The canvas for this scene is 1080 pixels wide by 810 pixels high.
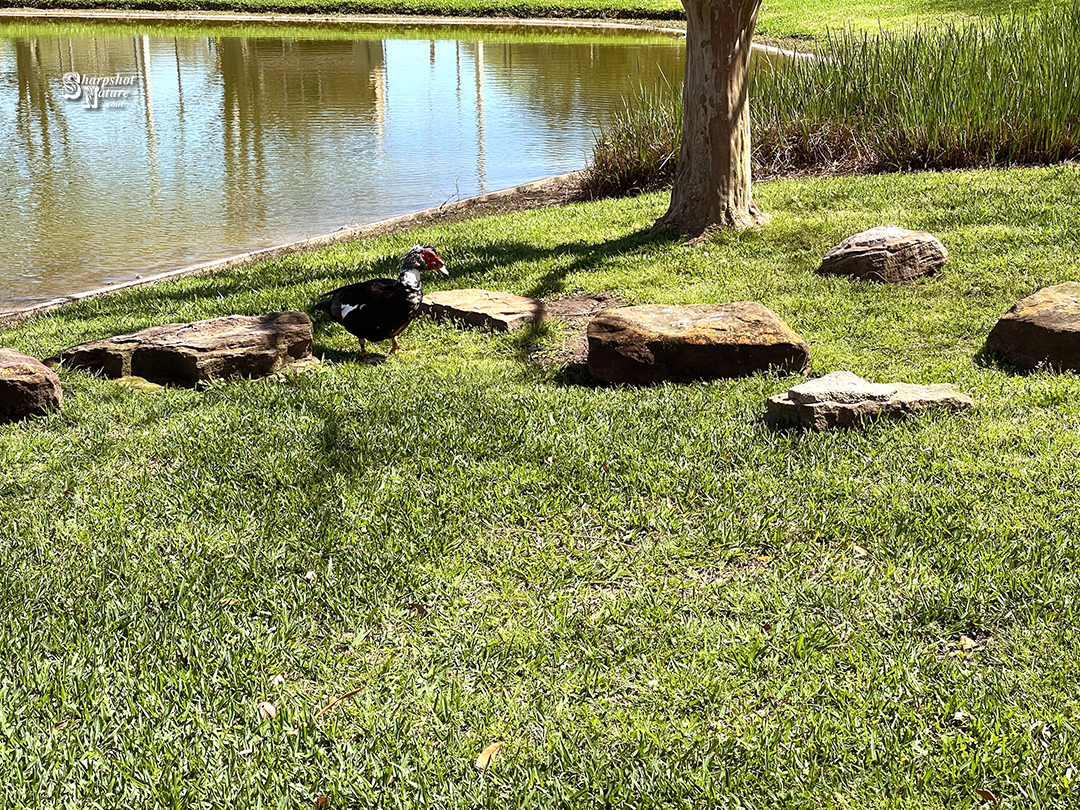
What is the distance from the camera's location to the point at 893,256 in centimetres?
716

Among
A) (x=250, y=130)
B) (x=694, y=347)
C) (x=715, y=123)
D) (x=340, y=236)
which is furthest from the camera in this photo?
(x=250, y=130)

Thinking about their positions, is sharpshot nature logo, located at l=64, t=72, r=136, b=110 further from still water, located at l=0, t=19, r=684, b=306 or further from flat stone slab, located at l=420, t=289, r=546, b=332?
flat stone slab, located at l=420, t=289, r=546, b=332

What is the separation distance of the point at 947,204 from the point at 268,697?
7.78 m

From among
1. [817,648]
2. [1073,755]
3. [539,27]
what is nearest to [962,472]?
[817,648]

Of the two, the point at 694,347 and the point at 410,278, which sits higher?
the point at 410,278

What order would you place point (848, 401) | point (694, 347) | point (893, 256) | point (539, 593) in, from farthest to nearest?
point (893, 256)
point (694, 347)
point (848, 401)
point (539, 593)

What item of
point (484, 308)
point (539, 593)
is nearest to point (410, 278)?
point (484, 308)

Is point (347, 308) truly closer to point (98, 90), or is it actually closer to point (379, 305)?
point (379, 305)

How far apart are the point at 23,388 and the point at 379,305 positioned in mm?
2146

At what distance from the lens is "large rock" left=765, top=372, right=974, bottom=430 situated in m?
4.86

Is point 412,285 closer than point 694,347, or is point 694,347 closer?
point 694,347

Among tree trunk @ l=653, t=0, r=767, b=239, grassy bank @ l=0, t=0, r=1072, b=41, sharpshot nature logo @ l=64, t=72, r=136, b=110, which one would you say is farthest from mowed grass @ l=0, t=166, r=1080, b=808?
grassy bank @ l=0, t=0, r=1072, b=41

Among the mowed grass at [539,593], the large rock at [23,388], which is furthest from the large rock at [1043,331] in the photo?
the large rock at [23,388]

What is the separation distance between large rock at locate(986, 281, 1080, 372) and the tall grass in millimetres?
5136
